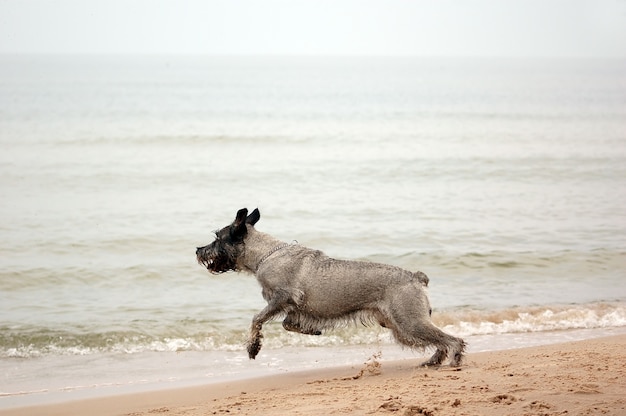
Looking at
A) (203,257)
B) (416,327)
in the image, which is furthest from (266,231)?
(416,327)

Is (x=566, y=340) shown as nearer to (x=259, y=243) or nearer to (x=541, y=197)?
(x=259, y=243)

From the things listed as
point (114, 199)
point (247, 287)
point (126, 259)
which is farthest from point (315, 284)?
point (114, 199)

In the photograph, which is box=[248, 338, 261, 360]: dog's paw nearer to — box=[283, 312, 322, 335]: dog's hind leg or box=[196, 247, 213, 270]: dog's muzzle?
box=[283, 312, 322, 335]: dog's hind leg

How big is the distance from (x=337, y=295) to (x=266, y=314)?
2.56ft

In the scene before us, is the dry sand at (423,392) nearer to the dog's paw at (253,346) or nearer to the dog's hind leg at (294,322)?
the dog's paw at (253,346)

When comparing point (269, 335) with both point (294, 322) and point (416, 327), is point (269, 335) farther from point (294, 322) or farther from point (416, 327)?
point (416, 327)

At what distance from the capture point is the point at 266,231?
19.5m

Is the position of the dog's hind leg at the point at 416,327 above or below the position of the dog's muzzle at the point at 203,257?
below

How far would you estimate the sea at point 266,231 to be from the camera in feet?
36.9

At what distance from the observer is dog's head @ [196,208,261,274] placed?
969cm

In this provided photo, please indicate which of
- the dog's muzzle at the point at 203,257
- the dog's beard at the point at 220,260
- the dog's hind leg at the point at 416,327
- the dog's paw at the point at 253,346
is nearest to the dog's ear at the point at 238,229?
the dog's beard at the point at 220,260

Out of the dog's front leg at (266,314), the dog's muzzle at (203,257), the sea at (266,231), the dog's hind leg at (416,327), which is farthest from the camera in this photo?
the sea at (266,231)

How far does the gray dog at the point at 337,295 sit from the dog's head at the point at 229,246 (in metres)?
0.02

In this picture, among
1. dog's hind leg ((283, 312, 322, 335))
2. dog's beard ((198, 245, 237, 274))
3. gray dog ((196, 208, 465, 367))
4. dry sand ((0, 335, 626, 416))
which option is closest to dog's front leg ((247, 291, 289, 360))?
gray dog ((196, 208, 465, 367))
